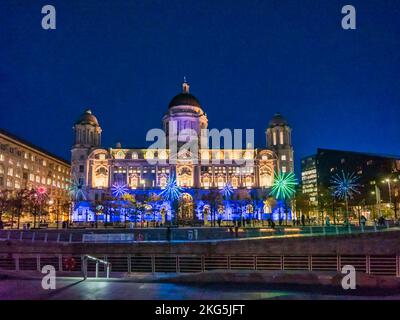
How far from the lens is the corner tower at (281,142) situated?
422 ft

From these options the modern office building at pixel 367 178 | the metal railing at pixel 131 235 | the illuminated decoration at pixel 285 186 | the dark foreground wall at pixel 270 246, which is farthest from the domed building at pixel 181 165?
→ the dark foreground wall at pixel 270 246

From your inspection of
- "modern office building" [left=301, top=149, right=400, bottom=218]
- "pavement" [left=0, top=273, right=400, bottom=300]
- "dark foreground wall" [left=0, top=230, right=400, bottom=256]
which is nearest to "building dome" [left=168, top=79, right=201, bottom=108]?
"modern office building" [left=301, top=149, right=400, bottom=218]

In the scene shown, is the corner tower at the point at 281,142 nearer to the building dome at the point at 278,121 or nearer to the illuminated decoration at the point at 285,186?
the building dome at the point at 278,121

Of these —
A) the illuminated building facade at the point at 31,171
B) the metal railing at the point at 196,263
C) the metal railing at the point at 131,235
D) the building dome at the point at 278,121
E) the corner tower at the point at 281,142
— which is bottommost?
the metal railing at the point at 196,263

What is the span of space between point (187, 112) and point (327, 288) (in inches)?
4901

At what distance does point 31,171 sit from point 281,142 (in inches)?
3197

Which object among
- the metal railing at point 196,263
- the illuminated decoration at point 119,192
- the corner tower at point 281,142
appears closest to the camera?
the metal railing at point 196,263

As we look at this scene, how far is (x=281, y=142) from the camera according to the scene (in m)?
131

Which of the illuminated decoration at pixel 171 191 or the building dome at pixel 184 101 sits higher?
the building dome at pixel 184 101

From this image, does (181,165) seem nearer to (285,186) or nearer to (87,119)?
(87,119)

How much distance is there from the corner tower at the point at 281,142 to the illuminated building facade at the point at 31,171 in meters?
69.2

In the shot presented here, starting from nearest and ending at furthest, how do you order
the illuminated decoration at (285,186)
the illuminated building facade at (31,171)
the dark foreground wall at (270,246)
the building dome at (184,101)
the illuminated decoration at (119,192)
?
the dark foreground wall at (270,246) → the illuminated decoration at (285,186) → the illuminated building facade at (31,171) → the illuminated decoration at (119,192) → the building dome at (184,101)

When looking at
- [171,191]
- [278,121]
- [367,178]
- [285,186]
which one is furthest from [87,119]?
[367,178]
